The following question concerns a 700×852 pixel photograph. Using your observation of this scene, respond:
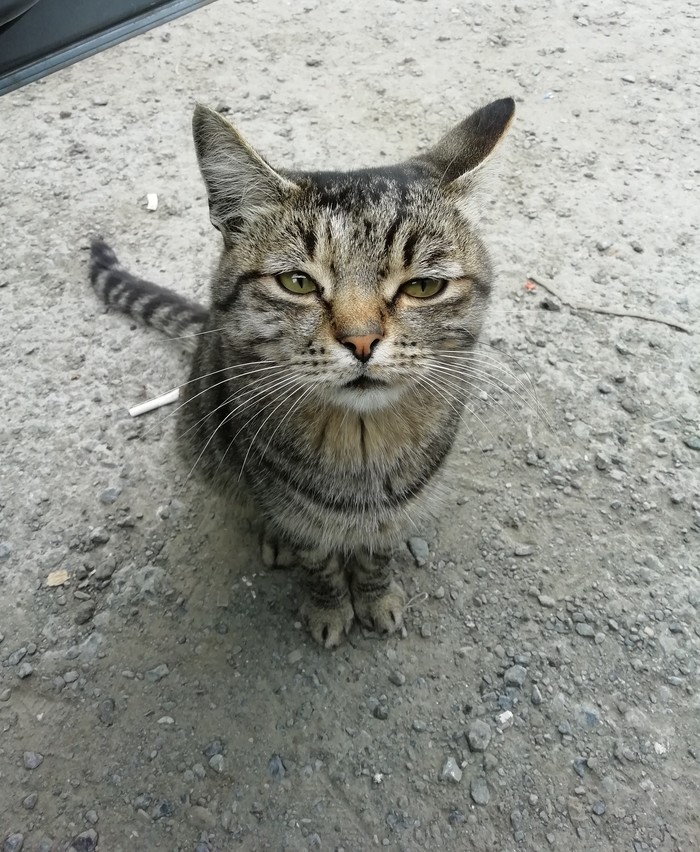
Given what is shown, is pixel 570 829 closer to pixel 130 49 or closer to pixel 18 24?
pixel 18 24

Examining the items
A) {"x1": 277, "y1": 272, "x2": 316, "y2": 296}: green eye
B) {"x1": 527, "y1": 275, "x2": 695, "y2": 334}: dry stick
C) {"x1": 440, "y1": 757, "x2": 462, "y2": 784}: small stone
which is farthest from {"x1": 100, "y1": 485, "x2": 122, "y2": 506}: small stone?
{"x1": 527, "y1": 275, "x2": 695, "y2": 334}: dry stick

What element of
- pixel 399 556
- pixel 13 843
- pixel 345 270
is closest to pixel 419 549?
pixel 399 556

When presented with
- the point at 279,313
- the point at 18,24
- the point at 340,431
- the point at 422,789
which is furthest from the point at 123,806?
the point at 18,24

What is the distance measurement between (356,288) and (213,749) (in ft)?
5.03

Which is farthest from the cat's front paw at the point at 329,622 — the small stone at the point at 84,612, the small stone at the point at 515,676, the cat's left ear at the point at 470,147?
the cat's left ear at the point at 470,147

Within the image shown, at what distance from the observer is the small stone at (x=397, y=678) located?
2053 millimetres

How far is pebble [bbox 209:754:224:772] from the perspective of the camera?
187 cm

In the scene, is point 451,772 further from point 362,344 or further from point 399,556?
point 362,344

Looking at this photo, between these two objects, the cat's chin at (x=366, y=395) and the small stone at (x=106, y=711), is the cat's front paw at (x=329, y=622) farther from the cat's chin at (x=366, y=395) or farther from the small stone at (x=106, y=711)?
the cat's chin at (x=366, y=395)

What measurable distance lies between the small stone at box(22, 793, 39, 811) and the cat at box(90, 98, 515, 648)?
988 mm

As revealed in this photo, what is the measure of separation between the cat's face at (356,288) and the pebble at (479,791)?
123 cm

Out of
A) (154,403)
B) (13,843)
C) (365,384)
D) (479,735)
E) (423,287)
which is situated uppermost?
(423,287)

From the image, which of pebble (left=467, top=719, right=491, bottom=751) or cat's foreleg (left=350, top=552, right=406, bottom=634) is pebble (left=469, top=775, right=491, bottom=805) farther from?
cat's foreleg (left=350, top=552, right=406, bottom=634)

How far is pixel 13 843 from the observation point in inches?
68.8
